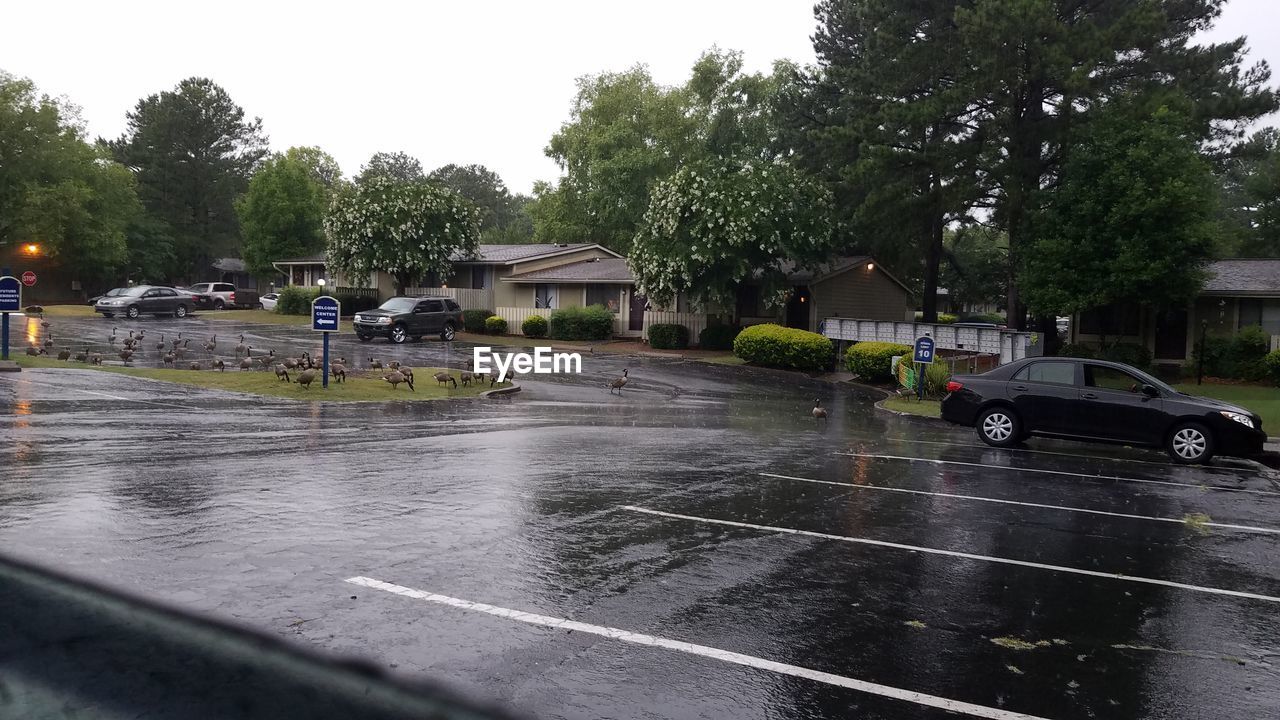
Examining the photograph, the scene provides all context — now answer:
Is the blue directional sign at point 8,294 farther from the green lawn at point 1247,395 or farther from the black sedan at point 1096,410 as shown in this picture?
the green lawn at point 1247,395

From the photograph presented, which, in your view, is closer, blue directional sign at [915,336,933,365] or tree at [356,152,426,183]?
blue directional sign at [915,336,933,365]

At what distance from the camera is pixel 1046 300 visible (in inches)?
1192

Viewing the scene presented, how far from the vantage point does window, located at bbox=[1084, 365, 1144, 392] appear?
1495cm

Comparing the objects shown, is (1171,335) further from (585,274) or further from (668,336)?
(585,274)

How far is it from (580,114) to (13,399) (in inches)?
2072

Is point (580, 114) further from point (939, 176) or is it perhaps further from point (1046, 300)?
point (1046, 300)

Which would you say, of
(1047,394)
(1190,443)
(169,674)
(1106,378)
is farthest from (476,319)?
(169,674)

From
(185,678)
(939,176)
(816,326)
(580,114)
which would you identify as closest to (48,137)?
(580,114)

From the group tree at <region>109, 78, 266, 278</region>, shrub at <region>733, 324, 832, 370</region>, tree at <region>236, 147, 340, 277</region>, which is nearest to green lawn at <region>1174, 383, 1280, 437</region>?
shrub at <region>733, 324, 832, 370</region>

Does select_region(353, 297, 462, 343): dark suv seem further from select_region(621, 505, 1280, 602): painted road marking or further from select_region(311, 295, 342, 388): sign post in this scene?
select_region(621, 505, 1280, 602): painted road marking

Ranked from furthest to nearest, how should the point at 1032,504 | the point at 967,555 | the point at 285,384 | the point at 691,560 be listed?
the point at 285,384 < the point at 1032,504 < the point at 967,555 < the point at 691,560

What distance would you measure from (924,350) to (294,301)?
43001mm

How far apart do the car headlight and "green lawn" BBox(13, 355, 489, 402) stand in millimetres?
14656

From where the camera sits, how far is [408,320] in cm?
3856
